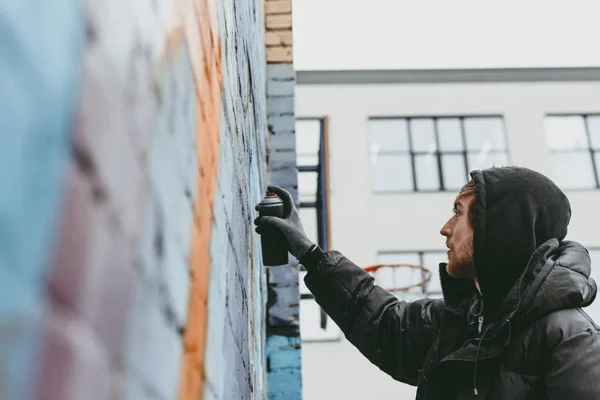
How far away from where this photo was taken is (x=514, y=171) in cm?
162

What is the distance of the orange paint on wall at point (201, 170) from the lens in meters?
0.68

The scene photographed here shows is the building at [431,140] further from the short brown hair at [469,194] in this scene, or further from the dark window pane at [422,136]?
the short brown hair at [469,194]

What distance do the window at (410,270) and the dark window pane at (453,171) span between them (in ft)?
4.99

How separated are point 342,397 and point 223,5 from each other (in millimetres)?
9704

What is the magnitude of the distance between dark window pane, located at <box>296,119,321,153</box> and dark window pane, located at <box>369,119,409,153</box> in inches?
43.5

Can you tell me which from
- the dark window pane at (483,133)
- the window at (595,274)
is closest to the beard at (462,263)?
the window at (595,274)

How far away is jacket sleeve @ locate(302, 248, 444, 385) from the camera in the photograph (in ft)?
6.06

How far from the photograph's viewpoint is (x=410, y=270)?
32.8ft

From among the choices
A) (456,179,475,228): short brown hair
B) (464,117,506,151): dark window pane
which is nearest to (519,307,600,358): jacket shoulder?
(456,179,475,228): short brown hair

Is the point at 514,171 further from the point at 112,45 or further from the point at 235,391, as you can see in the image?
the point at 112,45

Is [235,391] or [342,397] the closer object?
[235,391]

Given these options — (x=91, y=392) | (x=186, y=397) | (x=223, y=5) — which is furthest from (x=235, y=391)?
(x=91, y=392)

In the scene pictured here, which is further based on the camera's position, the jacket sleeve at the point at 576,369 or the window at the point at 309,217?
the window at the point at 309,217

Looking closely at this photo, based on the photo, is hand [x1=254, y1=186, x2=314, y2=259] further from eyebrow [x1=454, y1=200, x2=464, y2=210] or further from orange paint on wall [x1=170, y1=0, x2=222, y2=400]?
orange paint on wall [x1=170, y1=0, x2=222, y2=400]
